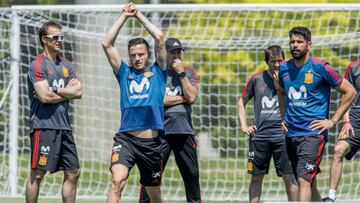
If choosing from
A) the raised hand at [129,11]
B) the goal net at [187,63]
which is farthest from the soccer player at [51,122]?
the goal net at [187,63]

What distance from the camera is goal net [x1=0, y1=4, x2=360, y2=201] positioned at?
51.5 ft

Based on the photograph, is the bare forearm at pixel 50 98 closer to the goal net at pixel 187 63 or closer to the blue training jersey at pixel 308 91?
the blue training jersey at pixel 308 91

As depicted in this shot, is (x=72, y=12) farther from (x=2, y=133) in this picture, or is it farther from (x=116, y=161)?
(x=116, y=161)

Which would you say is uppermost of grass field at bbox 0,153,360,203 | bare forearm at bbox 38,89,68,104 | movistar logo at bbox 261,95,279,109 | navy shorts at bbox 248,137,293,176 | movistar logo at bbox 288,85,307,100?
movistar logo at bbox 288,85,307,100

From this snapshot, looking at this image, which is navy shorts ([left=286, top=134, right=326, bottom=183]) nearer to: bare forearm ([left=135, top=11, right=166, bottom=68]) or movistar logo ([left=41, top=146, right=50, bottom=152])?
bare forearm ([left=135, top=11, right=166, bottom=68])

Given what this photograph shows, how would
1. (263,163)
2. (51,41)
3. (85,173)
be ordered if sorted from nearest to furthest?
(51,41) < (263,163) < (85,173)

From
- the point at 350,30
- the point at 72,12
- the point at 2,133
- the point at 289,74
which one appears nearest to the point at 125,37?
the point at 72,12

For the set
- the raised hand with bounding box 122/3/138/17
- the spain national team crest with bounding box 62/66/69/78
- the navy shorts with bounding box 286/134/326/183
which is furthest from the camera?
the spain national team crest with bounding box 62/66/69/78

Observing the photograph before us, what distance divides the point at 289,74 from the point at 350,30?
24.2ft

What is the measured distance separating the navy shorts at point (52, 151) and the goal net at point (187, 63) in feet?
13.8

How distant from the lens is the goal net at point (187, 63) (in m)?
15.7

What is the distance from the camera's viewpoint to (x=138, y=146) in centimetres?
1058

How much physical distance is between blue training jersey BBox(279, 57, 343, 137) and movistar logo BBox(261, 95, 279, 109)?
155cm

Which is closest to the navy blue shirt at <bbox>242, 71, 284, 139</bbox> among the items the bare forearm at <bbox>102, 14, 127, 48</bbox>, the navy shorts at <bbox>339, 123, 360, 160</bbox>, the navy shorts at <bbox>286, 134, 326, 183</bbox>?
the navy shorts at <bbox>339, 123, 360, 160</bbox>
